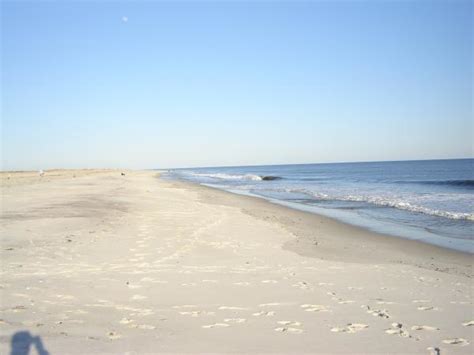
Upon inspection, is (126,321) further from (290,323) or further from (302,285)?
(302,285)

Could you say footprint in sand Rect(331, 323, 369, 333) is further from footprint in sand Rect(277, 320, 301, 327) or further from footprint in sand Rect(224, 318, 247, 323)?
footprint in sand Rect(224, 318, 247, 323)

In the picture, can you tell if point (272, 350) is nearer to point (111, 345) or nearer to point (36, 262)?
point (111, 345)

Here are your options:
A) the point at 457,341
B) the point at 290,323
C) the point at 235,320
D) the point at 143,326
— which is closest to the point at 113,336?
the point at 143,326

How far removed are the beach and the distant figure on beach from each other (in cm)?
3

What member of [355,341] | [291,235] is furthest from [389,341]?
[291,235]

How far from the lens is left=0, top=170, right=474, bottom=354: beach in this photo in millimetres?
4195

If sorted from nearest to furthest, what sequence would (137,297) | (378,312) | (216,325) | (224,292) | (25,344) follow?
1. (25,344)
2. (216,325)
3. (378,312)
4. (137,297)
5. (224,292)

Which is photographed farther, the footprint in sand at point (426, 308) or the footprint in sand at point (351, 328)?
the footprint in sand at point (426, 308)

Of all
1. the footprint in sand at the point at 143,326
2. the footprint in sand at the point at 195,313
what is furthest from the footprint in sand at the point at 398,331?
the footprint in sand at the point at 143,326

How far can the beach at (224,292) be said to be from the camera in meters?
4.20

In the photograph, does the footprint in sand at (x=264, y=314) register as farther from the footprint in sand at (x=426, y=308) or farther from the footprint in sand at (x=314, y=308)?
the footprint in sand at (x=426, y=308)

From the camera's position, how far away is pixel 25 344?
3.96 metres

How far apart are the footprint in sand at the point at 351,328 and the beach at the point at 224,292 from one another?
2cm

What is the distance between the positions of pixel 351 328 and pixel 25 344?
3830 millimetres
